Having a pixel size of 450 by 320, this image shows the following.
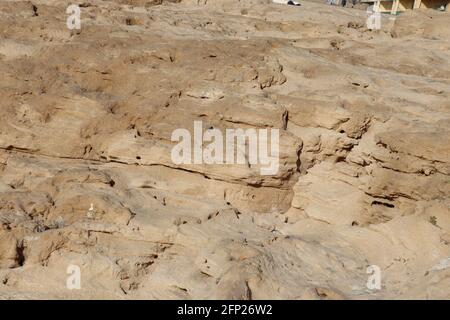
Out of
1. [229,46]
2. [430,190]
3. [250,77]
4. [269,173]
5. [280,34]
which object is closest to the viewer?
[430,190]

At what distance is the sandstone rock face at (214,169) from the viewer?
771cm

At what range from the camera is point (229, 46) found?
10828mm

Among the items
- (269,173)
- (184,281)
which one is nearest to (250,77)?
(269,173)

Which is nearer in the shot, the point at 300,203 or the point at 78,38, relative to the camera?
the point at 300,203

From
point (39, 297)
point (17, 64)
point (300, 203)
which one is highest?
point (17, 64)

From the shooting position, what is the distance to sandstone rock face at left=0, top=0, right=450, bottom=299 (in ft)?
25.3

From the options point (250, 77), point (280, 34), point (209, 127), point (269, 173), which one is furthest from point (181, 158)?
point (280, 34)

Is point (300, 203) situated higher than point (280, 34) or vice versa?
Answer: point (280, 34)

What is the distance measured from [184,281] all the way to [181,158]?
96.5 inches

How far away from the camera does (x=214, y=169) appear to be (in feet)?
29.9

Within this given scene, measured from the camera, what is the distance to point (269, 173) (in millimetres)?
9078

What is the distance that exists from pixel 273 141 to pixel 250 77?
164 centimetres
